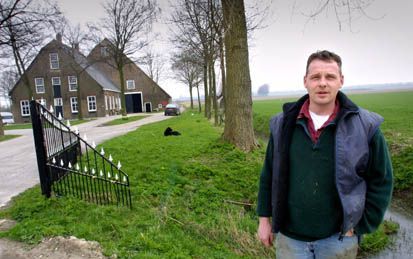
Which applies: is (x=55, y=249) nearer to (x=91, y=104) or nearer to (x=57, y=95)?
(x=91, y=104)

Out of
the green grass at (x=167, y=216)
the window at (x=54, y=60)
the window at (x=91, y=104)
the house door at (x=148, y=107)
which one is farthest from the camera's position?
the house door at (x=148, y=107)

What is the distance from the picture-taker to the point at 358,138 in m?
2.06

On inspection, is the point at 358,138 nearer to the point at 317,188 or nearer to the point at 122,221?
the point at 317,188

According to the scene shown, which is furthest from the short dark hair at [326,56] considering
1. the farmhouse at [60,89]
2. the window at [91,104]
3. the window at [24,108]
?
the window at [24,108]

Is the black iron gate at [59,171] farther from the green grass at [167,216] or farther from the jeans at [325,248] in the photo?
the jeans at [325,248]

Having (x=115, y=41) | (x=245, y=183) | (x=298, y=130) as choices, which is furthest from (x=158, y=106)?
(x=298, y=130)

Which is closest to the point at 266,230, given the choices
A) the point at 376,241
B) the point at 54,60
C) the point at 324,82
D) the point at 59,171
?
the point at 324,82

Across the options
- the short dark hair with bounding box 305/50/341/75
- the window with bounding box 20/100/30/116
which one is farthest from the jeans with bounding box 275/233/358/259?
the window with bounding box 20/100/30/116

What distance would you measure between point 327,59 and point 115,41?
2961 centimetres

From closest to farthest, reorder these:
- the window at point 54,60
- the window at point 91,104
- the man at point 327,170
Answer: the man at point 327,170
the window at point 54,60
the window at point 91,104

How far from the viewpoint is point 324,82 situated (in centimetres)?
213

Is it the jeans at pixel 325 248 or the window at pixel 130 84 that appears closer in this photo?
the jeans at pixel 325 248

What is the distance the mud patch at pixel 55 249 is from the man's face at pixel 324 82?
3202mm

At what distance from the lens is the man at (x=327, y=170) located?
207 centimetres
